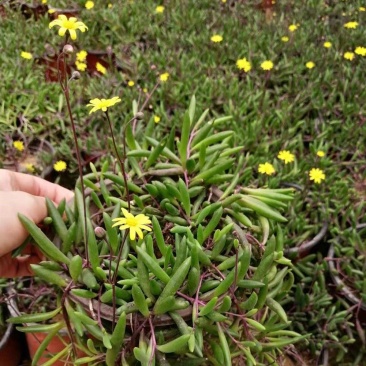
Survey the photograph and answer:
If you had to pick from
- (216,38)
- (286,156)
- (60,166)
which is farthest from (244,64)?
(60,166)

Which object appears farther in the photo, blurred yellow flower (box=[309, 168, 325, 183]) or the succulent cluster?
blurred yellow flower (box=[309, 168, 325, 183])

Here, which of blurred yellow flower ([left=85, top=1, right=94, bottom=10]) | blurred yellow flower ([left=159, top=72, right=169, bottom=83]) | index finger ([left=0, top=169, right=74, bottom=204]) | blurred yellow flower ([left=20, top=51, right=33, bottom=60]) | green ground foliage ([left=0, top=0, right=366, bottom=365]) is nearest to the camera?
index finger ([left=0, top=169, right=74, bottom=204])

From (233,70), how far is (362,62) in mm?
655

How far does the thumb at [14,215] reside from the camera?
1.04 metres

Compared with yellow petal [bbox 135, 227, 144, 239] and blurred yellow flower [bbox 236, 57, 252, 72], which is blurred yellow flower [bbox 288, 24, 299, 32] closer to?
blurred yellow flower [bbox 236, 57, 252, 72]

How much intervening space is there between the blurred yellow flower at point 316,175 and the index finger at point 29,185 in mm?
945

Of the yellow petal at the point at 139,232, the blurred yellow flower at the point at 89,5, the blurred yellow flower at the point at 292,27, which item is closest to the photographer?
the yellow petal at the point at 139,232

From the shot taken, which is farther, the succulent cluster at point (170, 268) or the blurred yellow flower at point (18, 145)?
the blurred yellow flower at point (18, 145)

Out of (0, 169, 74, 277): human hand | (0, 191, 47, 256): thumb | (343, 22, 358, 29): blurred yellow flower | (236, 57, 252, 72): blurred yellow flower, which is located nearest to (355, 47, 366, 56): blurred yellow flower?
(343, 22, 358, 29): blurred yellow flower

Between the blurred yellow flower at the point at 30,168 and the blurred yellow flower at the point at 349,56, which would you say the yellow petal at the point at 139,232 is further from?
the blurred yellow flower at the point at 349,56

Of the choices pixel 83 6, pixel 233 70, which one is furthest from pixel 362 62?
pixel 83 6

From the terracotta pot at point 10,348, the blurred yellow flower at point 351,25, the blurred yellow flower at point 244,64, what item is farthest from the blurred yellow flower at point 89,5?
the terracotta pot at point 10,348

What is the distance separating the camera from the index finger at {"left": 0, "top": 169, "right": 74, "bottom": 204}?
1.22 metres

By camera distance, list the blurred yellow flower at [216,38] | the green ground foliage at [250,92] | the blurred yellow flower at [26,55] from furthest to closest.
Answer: the blurred yellow flower at [216,38] → the blurred yellow flower at [26,55] → the green ground foliage at [250,92]
